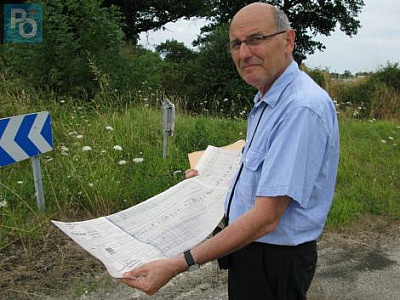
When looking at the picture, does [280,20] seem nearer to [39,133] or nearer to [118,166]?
[39,133]

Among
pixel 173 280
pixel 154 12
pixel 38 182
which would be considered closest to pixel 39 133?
pixel 38 182

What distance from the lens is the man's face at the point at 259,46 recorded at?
55.7 inches

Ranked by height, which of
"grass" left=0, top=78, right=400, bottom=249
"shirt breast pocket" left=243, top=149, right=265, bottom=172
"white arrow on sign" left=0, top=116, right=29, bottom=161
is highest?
"shirt breast pocket" left=243, top=149, right=265, bottom=172

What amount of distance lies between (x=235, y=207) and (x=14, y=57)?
6.82 meters

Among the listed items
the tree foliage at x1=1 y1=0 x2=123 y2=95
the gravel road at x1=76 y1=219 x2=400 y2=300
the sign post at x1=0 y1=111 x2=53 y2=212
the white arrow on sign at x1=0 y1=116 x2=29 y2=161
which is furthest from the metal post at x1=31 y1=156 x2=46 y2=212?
the tree foliage at x1=1 y1=0 x2=123 y2=95

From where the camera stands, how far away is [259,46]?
1.43 metres

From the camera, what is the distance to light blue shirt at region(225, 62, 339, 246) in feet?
4.31

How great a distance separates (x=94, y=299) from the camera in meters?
2.77

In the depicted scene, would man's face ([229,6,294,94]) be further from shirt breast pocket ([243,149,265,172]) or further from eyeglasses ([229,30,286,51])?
shirt breast pocket ([243,149,265,172])

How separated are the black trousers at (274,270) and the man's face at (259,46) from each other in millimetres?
587

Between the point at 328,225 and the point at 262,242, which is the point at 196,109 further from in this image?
the point at 262,242

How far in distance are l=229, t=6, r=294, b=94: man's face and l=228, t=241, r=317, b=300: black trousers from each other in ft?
1.92
